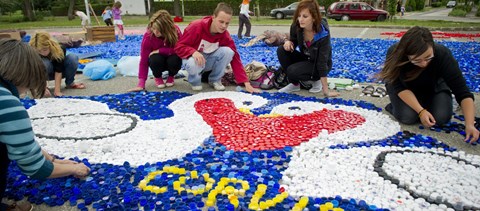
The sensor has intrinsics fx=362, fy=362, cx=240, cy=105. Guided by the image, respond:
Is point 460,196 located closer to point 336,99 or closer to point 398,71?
point 398,71

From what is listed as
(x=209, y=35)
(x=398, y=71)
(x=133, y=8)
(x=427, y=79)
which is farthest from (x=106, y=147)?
(x=133, y=8)

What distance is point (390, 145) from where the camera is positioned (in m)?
3.21

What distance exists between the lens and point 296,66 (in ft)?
16.1

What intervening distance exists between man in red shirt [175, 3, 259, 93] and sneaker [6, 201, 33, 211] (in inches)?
113

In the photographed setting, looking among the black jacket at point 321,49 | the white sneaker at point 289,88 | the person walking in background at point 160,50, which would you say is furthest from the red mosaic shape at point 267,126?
the person walking in background at point 160,50

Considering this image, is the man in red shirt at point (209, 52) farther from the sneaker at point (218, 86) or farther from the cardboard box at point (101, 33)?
the cardboard box at point (101, 33)

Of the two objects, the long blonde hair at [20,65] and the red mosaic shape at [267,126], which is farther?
the red mosaic shape at [267,126]

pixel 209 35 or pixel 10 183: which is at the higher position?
pixel 209 35

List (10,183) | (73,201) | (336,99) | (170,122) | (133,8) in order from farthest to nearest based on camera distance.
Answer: (133,8) < (336,99) < (170,122) < (10,183) < (73,201)

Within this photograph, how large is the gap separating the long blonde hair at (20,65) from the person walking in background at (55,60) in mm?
2971

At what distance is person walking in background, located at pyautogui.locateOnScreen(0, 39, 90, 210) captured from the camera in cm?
189

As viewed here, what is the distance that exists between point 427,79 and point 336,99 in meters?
1.24

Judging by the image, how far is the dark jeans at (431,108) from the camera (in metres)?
3.60

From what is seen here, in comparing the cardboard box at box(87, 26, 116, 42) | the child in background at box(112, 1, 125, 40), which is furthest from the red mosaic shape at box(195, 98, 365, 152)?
the child in background at box(112, 1, 125, 40)
